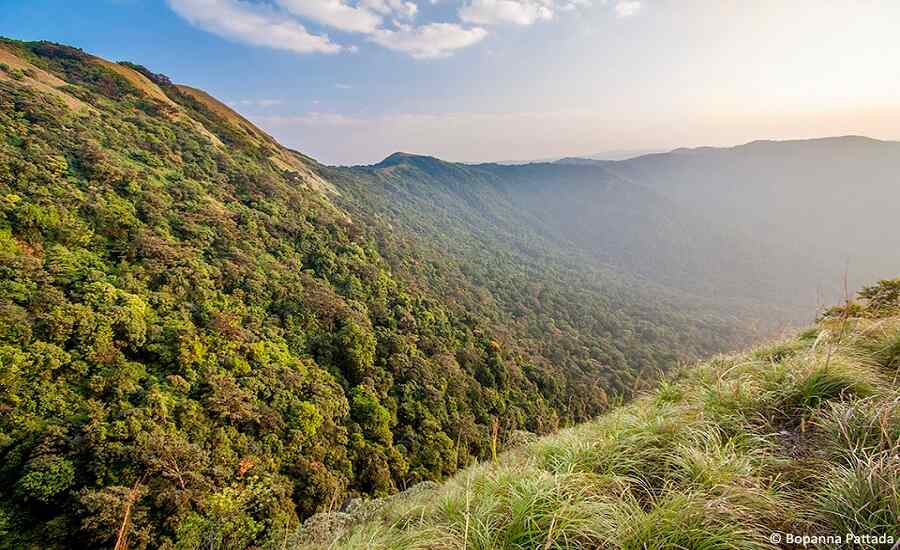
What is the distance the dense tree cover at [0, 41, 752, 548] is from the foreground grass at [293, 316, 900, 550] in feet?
1.42

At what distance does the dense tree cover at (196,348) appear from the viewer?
44.2ft

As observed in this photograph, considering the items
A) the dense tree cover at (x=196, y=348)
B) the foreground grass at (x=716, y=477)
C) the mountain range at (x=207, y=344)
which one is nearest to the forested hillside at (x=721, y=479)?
the foreground grass at (x=716, y=477)

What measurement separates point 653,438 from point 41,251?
91.1 feet

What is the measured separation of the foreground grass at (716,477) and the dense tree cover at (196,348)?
0.43 meters

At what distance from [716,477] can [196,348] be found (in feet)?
76.0

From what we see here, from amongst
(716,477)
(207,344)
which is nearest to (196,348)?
(207,344)

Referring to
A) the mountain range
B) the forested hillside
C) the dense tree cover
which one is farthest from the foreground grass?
the mountain range

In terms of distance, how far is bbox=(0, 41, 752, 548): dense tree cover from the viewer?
44.2 feet

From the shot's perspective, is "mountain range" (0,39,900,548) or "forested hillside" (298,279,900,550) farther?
"mountain range" (0,39,900,548)

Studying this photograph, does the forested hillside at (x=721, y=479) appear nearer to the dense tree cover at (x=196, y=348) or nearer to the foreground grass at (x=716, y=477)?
the foreground grass at (x=716, y=477)

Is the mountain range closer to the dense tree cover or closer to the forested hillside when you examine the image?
the dense tree cover

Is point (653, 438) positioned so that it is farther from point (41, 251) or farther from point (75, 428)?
point (41, 251)

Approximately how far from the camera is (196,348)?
19.5 m

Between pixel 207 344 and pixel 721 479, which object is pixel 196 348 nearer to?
pixel 207 344
